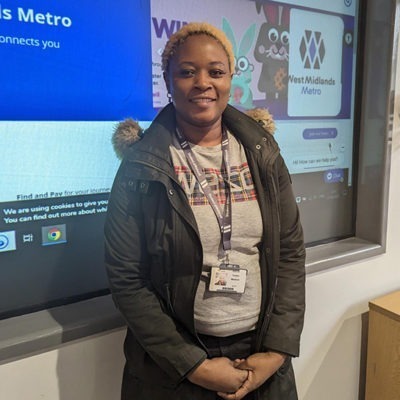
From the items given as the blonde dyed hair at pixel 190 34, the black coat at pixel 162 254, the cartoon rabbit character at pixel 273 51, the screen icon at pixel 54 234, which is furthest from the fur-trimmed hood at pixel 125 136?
the cartoon rabbit character at pixel 273 51

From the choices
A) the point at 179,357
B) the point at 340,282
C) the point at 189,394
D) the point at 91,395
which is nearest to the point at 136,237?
the point at 179,357

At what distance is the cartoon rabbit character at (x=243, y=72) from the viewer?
1631mm

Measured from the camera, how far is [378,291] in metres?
2.05

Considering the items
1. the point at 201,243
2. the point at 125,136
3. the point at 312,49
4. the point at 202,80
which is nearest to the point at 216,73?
the point at 202,80

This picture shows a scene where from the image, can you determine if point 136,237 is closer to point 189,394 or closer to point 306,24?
point 189,394

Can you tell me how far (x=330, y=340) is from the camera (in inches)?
75.0

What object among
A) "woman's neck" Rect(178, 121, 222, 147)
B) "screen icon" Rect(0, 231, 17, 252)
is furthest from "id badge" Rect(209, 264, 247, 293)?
"screen icon" Rect(0, 231, 17, 252)

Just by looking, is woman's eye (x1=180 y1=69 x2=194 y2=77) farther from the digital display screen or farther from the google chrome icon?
the google chrome icon

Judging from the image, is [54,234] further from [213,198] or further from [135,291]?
[213,198]

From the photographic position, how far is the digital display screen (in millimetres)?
1214

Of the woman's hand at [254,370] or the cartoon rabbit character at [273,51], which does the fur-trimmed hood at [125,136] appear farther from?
the cartoon rabbit character at [273,51]

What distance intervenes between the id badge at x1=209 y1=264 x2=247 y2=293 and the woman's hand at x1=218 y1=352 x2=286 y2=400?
0.65 ft

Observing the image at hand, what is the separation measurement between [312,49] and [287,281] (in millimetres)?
1083

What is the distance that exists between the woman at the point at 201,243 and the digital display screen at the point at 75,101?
1.00ft
